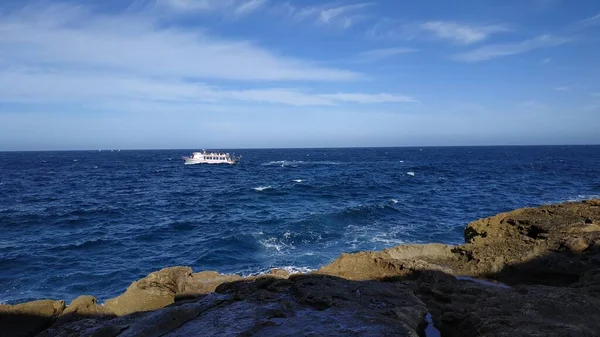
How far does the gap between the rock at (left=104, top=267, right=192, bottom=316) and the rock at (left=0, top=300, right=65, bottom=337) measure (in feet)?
4.34

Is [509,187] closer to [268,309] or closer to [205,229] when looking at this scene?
[205,229]

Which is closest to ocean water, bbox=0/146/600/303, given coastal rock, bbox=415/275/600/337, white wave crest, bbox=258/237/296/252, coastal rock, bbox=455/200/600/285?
white wave crest, bbox=258/237/296/252

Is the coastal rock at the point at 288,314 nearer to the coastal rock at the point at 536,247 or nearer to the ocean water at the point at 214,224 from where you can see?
the coastal rock at the point at 536,247

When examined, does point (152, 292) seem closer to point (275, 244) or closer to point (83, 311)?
point (83, 311)

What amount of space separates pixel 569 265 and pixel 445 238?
1297 cm

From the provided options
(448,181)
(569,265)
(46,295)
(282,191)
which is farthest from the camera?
(448,181)

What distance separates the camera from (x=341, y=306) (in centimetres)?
691

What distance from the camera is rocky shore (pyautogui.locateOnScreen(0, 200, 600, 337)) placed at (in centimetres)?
622

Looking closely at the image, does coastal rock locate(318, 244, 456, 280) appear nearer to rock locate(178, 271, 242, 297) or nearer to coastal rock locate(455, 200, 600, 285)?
coastal rock locate(455, 200, 600, 285)

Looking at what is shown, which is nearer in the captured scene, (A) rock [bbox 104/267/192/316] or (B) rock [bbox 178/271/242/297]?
(A) rock [bbox 104/267/192/316]

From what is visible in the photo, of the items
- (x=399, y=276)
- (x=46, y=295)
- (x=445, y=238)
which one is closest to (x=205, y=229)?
(x=46, y=295)

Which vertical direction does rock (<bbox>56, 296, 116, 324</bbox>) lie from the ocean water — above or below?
above

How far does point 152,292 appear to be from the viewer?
10.6 meters

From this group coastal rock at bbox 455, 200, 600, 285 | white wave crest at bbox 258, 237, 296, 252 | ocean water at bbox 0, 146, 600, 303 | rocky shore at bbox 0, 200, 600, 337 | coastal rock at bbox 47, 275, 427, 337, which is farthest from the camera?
white wave crest at bbox 258, 237, 296, 252
